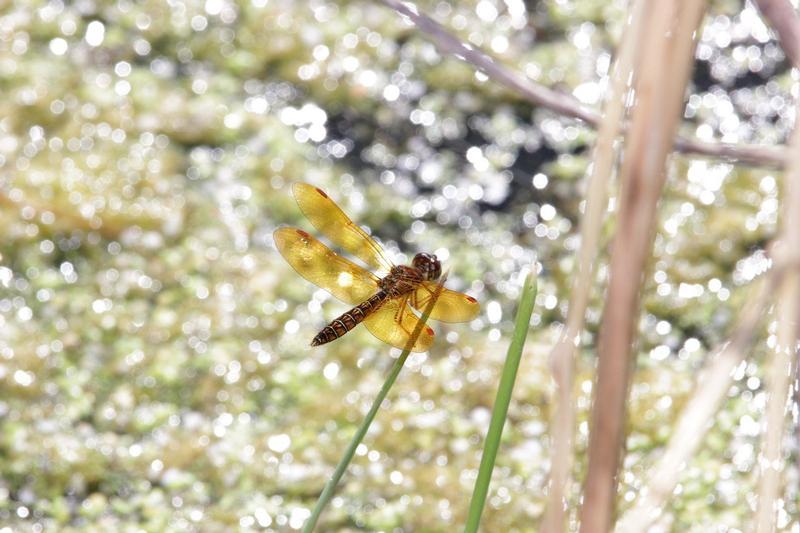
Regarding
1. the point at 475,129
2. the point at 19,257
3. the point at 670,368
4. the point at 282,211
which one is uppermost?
the point at 475,129

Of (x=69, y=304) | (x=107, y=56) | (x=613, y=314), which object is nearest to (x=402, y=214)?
(x=69, y=304)

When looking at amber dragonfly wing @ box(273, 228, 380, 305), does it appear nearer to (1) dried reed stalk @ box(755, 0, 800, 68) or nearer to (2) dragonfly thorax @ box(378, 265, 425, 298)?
(2) dragonfly thorax @ box(378, 265, 425, 298)

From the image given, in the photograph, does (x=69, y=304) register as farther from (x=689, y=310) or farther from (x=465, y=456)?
(x=689, y=310)

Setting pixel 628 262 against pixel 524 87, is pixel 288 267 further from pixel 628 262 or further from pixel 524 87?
pixel 628 262

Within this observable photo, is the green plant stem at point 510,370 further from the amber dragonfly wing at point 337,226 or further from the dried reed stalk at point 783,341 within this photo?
the amber dragonfly wing at point 337,226

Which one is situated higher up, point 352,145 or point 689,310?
point 352,145

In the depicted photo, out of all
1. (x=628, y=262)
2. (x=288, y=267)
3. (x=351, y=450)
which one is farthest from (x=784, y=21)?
(x=288, y=267)

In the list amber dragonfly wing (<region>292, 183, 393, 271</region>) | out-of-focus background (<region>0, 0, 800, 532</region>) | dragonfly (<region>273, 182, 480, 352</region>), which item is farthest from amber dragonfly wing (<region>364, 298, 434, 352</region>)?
out-of-focus background (<region>0, 0, 800, 532</region>)
